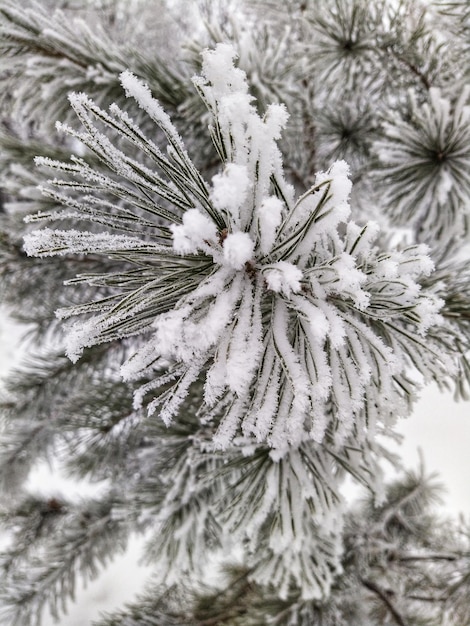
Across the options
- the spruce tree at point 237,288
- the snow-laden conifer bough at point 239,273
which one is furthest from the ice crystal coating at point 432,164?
the snow-laden conifer bough at point 239,273

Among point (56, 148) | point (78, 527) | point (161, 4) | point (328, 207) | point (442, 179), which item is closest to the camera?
point (328, 207)

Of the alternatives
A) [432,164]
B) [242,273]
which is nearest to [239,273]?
[242,273]

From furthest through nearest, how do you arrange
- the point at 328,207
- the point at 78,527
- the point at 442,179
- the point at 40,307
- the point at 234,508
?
the point at 78,527 → the point at 40,307 → the point at 442,179 → the point at 234,508 → the point at 328,207

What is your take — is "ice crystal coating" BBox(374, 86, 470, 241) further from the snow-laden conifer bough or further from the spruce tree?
the snow-laden conifer bough

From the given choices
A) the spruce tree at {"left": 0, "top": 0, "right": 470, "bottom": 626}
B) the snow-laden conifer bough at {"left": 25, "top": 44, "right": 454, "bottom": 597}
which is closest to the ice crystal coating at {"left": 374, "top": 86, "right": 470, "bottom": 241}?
the spruce tree at {"left": 0, "top": 0, "right": 470, "bottom": 626}

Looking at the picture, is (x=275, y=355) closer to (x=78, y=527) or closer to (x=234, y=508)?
(x=234, y=508)

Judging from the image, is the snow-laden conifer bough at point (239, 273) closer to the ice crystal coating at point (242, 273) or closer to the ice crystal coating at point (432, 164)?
the ice crystal coating at point (242, 273)

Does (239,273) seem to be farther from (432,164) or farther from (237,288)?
(432,164)

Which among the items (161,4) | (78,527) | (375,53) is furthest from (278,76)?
(161,4)

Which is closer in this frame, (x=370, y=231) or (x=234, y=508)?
(x=370, y=231)
